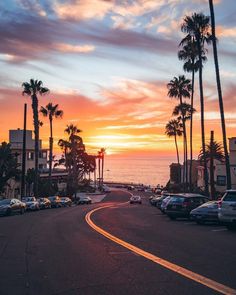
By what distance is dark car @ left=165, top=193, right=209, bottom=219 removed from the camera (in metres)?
29.2

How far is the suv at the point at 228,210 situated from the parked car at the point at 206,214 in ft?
10.3

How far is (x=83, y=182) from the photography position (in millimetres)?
134750

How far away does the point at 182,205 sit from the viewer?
29359 mm

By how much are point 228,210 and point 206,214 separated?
3.90 metres

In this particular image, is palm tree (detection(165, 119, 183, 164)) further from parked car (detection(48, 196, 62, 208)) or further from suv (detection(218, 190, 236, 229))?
suv (detection(218, 190, 236, 229))

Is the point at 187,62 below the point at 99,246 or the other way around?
the other way around

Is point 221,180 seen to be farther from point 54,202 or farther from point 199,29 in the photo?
point 199,29

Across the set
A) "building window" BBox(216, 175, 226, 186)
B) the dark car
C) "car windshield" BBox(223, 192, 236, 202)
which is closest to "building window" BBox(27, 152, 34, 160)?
"building window" BBox(216, 175, 226, 186)

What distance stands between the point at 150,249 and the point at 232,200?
851 cm

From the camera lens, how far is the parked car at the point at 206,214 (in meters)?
25.5

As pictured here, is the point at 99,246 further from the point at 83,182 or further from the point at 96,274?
the point at 83,182

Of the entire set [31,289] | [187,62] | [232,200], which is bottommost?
[31,289]

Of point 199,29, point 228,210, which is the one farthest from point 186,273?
point 199,29

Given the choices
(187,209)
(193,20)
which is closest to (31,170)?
(193,20)
